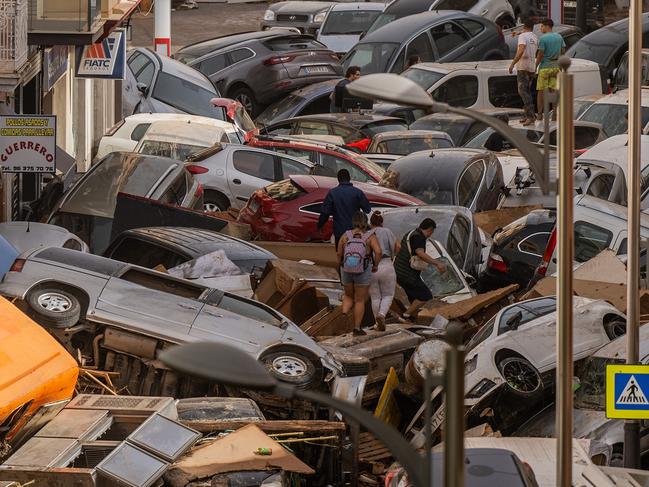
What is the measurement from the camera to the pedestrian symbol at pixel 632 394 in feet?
40.6

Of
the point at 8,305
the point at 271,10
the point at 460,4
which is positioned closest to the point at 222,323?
the point at 8,305

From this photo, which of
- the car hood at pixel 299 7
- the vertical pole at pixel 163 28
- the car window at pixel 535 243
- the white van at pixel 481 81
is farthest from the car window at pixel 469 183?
the car hood at pixel 299 7

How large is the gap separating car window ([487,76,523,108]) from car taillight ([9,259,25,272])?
2056 centimetres

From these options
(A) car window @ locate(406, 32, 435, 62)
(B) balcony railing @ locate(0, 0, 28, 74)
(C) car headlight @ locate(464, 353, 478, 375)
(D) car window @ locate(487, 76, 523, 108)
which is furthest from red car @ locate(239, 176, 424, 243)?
(A) car window @ locate(406, 32, 435, 62)

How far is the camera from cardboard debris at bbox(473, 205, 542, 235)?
23.9 metres

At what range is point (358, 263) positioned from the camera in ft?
58.9

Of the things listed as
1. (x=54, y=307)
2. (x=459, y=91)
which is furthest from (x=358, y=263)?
(x=459, y=91)

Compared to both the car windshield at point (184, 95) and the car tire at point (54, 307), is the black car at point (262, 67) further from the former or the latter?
the car tire at point (54, 307)

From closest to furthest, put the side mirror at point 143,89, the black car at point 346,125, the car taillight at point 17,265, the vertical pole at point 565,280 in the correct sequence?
the vertical pole at point 565,280, the car taillight at point 17,265, the black car at point 346,125, the side mirror at point 143,89

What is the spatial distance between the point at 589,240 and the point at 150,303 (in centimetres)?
733

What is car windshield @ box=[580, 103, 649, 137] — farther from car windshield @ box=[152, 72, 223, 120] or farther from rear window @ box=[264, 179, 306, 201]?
rear window @ box=[264, 179, 306, 201]

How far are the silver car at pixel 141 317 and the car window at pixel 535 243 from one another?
245 inches

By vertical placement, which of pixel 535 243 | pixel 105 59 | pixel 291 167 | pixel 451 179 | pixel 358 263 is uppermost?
pixel 358 263

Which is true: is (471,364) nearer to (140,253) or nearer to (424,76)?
(140,253)
